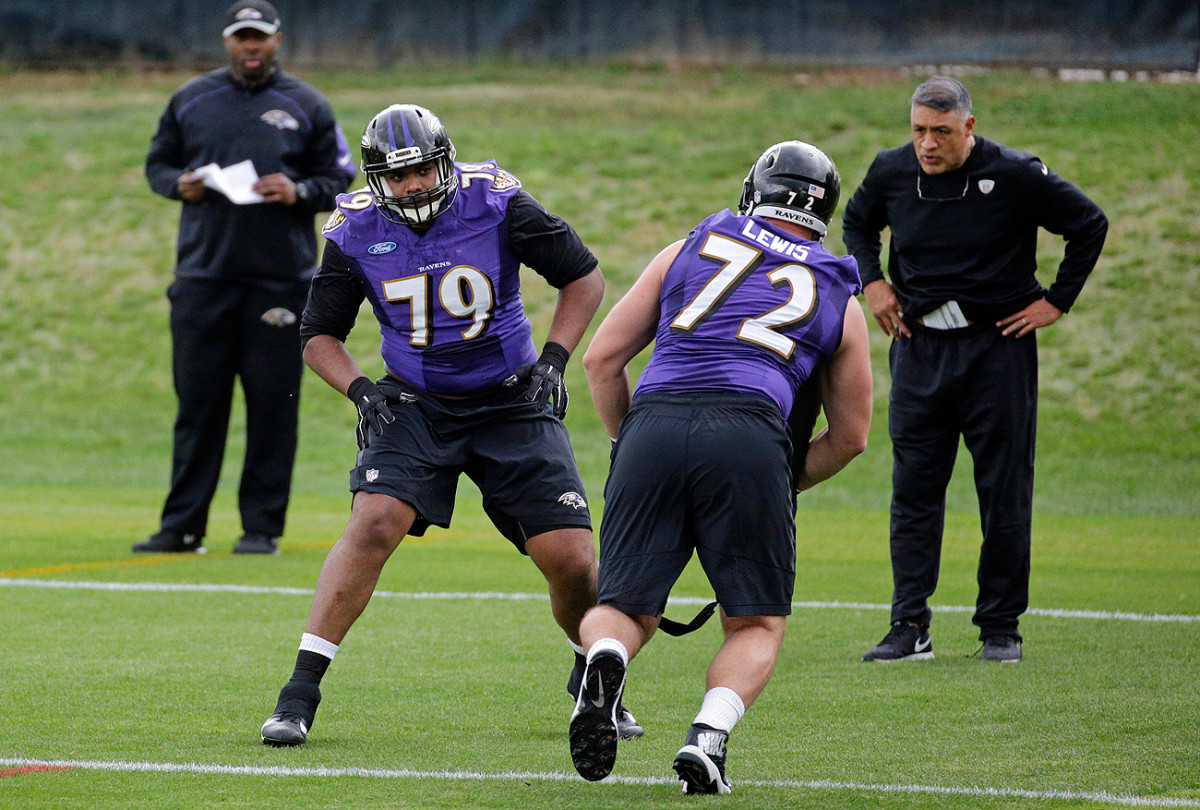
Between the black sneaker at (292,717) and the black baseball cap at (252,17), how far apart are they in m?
5.68

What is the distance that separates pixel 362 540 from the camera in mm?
5070

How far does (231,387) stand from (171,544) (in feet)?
3.45

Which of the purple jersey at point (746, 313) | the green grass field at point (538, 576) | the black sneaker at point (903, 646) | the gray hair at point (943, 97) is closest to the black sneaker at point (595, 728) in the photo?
the green grass field at point (538, 576)

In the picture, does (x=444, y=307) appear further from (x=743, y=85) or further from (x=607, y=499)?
(x=743, y=85)

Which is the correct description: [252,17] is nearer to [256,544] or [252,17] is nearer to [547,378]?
[256,544]

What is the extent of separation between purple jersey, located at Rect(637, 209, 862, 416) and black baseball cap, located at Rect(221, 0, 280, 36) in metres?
5.70

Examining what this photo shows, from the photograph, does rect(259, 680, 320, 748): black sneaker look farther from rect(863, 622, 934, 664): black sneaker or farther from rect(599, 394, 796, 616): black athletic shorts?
rect(863, 622, 934, 664): black sneaker

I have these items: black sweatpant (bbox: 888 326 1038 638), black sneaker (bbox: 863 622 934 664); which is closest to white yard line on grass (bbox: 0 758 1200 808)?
black sneaker (bbox: 863 622 934 664)

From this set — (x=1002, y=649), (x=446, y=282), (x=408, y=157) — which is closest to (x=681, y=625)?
(x=446, y=282)

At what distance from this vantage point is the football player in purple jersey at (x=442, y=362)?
5.09 metres

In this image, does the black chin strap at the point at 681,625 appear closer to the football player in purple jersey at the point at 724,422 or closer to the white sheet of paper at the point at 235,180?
the football player in purple jersey at the point at 724,422

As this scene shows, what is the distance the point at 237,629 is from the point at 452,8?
20543mm

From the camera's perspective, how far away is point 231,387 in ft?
33.3

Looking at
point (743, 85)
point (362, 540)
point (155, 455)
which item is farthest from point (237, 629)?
point (743, 85)
